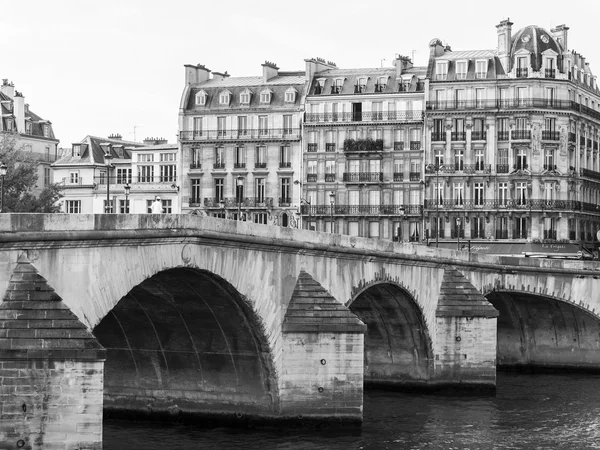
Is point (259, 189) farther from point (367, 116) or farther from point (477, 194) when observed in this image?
point (477, 194)

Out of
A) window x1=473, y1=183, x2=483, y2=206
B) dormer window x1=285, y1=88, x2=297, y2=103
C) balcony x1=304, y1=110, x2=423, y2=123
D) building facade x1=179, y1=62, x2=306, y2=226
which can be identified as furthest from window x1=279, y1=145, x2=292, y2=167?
window x1=473, y1=183, x2=483, y2=206

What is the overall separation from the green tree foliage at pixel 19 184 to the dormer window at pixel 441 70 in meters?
30.3

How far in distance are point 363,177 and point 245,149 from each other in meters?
8.87

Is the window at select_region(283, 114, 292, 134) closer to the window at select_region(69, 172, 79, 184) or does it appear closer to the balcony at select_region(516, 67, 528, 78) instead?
the window at select_region(69, 172, 79, 184)

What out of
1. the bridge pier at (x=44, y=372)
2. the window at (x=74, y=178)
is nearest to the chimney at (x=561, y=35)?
the window at (x=74, y=178)

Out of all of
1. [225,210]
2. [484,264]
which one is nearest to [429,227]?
[225,210]

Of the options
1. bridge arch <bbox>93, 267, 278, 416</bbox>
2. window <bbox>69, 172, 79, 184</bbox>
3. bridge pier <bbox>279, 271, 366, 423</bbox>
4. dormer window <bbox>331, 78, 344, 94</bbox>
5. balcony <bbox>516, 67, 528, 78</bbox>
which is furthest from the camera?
window <bbox>69, 172, 79, 184</bbox>

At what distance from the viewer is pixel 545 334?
3007 inches

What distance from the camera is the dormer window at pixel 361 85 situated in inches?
4092

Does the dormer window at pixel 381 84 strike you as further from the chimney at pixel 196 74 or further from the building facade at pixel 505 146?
the chimney at pixel 196 74

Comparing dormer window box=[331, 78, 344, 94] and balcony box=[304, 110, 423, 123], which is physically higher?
dormer window box=[331, 78, 344, 94]

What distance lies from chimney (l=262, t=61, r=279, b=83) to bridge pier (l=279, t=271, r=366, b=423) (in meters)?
61.6

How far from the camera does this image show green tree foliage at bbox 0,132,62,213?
76.5 m

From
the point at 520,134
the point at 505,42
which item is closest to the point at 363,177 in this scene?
the point at 520,134
